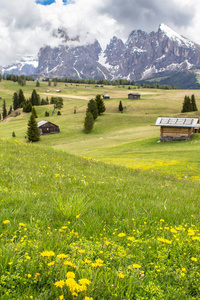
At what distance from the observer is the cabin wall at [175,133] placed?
4747 cm

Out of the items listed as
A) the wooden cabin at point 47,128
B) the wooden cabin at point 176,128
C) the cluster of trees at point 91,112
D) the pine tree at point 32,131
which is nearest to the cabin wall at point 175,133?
the wooden cabin at point 176,128

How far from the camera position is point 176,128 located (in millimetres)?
48031

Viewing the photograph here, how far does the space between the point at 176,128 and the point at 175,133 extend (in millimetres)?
1172

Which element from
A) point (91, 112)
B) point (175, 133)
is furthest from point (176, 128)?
point (91, 112)

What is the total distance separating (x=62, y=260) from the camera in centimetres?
231

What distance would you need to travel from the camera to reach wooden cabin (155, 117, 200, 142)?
1849 inches

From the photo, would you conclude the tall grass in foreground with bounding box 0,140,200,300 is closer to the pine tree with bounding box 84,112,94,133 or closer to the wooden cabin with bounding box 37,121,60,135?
the pine tree with bounding box 84,112,94,133

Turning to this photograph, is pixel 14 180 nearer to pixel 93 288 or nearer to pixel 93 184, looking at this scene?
pixel 93 184

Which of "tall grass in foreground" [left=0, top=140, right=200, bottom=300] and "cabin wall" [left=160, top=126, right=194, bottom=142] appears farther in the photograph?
"cabin wall" [left=160, top=126, right=194, bottom=142]

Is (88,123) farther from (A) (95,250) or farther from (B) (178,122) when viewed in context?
(A) (95,250)

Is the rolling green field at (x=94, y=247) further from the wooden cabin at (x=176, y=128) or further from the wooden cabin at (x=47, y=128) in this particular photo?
the wooden cabin at (x=47, y=128)

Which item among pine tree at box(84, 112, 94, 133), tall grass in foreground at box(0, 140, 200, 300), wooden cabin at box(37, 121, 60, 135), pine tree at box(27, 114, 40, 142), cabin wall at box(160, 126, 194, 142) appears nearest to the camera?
tall grass in foreground at box(0, 140, 200, 300)

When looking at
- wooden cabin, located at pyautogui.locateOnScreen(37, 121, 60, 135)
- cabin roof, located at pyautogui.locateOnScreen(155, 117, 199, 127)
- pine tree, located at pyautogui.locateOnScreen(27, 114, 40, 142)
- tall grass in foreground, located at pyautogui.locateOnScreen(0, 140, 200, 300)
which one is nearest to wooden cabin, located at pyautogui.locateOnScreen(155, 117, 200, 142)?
cabin roof, located at pyautogui.locateOnScreen(155, 117, 199, 127)

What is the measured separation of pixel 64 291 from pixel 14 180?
4.73 meters
